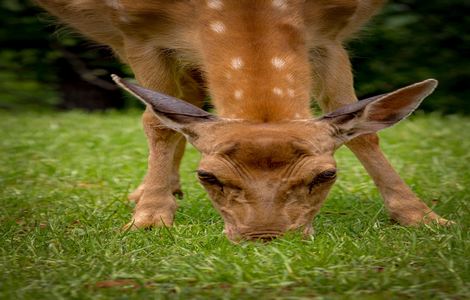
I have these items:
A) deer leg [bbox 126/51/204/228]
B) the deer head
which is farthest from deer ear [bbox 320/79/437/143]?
deer leg [bbox 126/51/204/228]

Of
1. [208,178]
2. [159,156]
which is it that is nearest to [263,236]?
[208,178]

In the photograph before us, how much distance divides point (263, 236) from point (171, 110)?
88 cm

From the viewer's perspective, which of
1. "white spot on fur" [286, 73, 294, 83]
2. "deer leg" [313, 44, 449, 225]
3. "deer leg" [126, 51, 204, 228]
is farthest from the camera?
"deer leg" [313, 44, 449, 225]

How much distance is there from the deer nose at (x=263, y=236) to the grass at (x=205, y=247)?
0.06m

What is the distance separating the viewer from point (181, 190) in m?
7.36

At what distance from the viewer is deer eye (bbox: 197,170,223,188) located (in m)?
5.02

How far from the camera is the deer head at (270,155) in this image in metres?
4.84

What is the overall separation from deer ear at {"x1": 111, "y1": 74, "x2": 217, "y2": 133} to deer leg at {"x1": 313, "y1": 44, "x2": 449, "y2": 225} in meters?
1.37

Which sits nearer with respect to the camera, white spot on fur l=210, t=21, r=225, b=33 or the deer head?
the deer head

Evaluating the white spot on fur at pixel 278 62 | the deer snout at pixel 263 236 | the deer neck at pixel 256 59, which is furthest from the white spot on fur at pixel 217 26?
the deer snout at pixel 263 236

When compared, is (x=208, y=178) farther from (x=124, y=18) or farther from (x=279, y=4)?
(x=124, y=18)

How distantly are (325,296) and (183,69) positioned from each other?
2.86m

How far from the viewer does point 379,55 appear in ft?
48.1

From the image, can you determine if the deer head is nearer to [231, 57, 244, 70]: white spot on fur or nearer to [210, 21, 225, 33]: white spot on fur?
[231, 57, 244, 70]: white spot on fur
